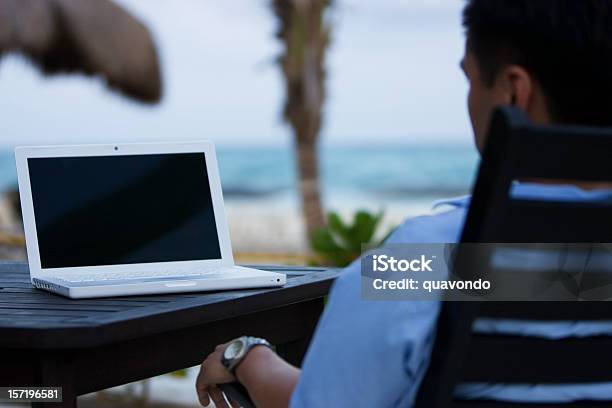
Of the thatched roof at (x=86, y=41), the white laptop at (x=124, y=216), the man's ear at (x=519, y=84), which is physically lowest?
the white laptop at (x=124, y=216)

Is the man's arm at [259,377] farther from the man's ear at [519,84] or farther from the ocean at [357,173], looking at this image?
the ocean at [357,173]

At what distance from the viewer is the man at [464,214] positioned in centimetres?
116

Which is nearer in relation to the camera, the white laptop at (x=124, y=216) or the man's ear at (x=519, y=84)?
the man's ear at (x=519, y=84)

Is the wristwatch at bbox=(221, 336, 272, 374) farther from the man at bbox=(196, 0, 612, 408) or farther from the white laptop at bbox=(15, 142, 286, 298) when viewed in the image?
the white laptop at bbox=(15, 142, 286, 298)

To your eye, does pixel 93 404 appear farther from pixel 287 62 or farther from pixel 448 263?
pixel 287 62

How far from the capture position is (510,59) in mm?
1223

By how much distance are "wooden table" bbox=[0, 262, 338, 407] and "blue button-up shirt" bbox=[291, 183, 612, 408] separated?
0.40 metres

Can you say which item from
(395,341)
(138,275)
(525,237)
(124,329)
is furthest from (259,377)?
(138,275)

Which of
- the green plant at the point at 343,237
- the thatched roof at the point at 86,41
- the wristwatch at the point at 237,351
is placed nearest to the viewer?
the wristwatch at the point at 237,351

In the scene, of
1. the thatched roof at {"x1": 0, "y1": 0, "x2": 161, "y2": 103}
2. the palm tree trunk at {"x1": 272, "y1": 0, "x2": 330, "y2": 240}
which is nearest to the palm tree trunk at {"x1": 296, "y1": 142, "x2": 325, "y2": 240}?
the palm tree trunk at {"x1": 272, "y1": 0, "x2": 330, "y2": 240}

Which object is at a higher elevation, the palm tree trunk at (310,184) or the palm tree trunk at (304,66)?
the palm tree trunk at (304,66)

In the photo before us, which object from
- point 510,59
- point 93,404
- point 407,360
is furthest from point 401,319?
point 93,404

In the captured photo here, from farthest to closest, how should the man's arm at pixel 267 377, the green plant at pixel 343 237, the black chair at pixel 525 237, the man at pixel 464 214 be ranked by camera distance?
the green plant at pixel 343 237 < the man's arm at pixel 267 377 < the man at pixel 464 214 < the black chair at pixel 525 237

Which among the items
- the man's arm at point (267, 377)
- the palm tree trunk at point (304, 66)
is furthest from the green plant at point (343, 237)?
the palm tree trunk at point (304, 66)
